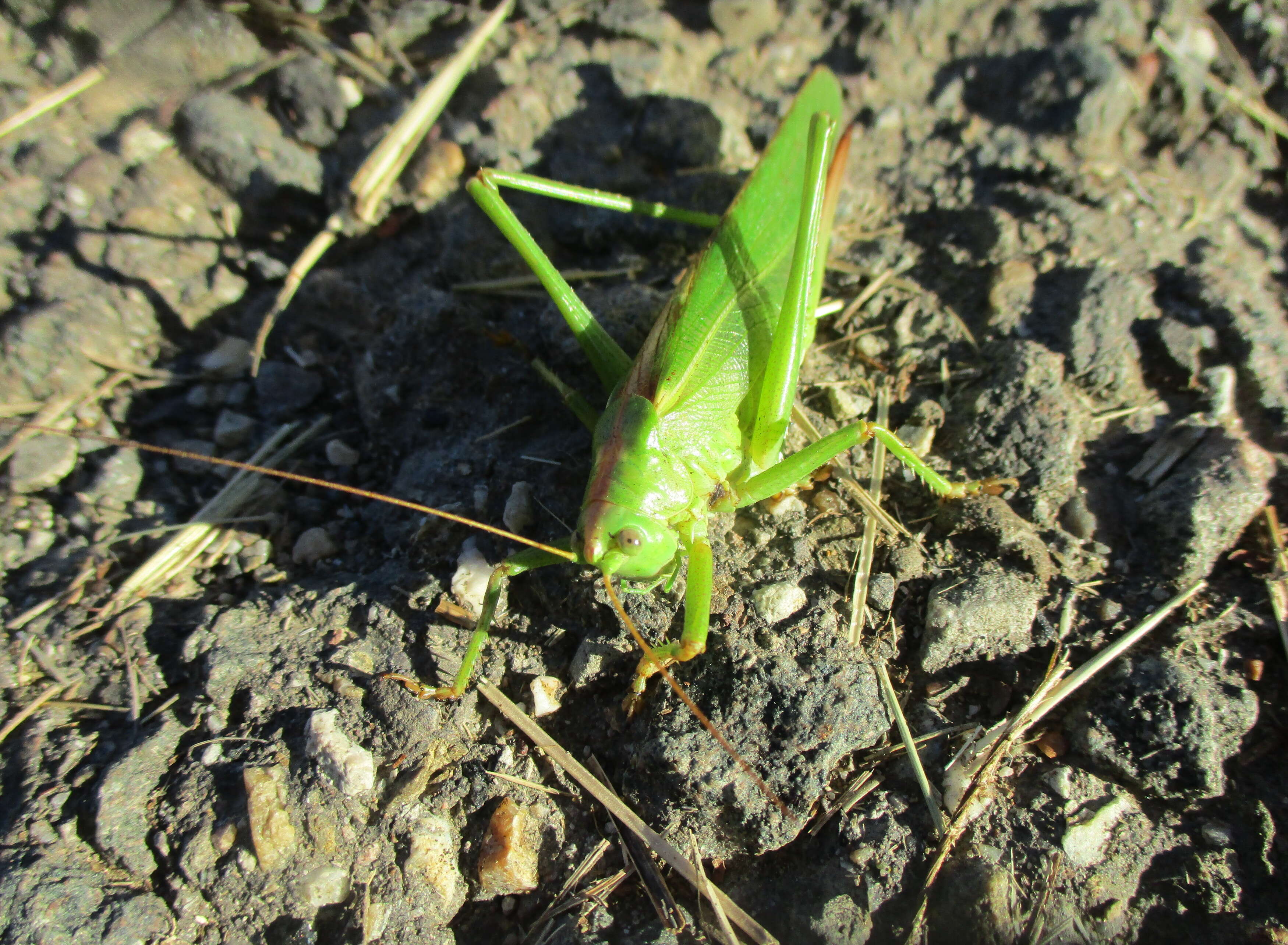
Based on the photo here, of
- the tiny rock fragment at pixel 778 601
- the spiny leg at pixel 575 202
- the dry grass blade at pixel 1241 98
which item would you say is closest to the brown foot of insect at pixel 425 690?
the tiny rock fragment at pixel 778 601

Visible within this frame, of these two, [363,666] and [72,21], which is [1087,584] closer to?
[363,666]

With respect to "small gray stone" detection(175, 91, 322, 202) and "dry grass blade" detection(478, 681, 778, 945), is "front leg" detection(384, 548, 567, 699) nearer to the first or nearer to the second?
"dry grass blade" detection(478, 681, 778, 945)

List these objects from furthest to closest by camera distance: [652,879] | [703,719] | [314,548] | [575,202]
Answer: [575,202], [314,548], [652,879], [703,719]

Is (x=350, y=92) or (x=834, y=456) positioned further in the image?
(x=350, y=92)

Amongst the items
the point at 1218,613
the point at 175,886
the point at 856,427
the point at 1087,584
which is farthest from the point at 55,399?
the point at 1218,613

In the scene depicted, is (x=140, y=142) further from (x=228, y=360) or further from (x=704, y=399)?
(x=704, y=399)

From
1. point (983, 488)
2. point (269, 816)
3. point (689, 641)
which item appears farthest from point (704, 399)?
point (269, 816)

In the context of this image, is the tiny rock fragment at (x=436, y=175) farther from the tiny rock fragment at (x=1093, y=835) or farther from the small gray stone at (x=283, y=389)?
the tiny rock fragment at (x=1093, y=835)
